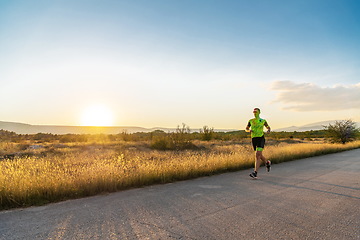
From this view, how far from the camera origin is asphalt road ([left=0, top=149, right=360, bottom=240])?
3506 mm

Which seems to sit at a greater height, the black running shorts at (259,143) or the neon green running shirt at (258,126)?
the neon green running shirt at (258,126)

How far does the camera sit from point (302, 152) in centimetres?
1519

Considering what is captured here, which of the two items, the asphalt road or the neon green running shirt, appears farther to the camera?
the neon green running shirt

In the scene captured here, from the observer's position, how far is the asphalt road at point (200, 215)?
3506 millimetres

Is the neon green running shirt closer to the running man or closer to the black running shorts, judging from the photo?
the running man

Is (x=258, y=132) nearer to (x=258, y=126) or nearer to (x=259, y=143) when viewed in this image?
(x=258, y=126)

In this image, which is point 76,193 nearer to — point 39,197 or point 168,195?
point 39,197

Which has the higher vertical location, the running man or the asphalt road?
the running man

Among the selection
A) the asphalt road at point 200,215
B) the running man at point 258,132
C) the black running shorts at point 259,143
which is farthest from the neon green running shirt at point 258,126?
the asphalt road at point 200,215

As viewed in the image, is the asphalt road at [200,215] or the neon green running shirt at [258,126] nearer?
the asphalt road at [200,215]

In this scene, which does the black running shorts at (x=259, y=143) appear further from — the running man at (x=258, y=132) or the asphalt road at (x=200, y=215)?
the asphalt road at (x=200, y=215)

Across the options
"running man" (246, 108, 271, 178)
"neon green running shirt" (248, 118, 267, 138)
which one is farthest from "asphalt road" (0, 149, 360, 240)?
"neon green running shirt" (248, 118, 267, 138)

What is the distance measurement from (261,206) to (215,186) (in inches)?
79.7

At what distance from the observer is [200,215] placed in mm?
4223
